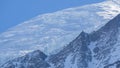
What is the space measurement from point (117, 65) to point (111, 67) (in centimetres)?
241

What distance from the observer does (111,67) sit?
199125mm

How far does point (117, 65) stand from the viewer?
650 feet
